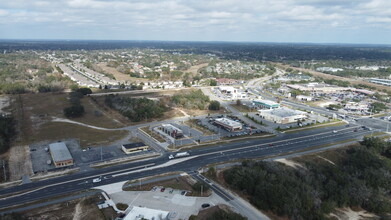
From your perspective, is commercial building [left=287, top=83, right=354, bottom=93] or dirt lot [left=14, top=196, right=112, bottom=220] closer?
dirt lot [left=14, top=196, right=112, bottom=220]

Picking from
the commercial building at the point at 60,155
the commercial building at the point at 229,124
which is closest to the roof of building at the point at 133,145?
the commercial building at the point at 60,155

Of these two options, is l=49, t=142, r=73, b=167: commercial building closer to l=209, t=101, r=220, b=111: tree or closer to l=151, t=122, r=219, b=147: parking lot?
l=151, t=122, r=219, b=147: parking lot

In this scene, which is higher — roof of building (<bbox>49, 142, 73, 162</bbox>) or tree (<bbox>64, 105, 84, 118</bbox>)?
tree (<bbox>64, 105, 84, 118</bbox>)

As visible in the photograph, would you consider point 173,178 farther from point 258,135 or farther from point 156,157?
point 258,135

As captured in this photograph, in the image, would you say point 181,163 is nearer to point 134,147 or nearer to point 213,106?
point 134,147

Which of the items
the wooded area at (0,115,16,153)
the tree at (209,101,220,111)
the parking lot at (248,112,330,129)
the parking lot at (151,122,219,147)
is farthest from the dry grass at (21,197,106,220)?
the tree at (209,101,220,111)

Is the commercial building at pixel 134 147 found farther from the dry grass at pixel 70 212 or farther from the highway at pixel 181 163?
the dry grass at pixel 70 212
